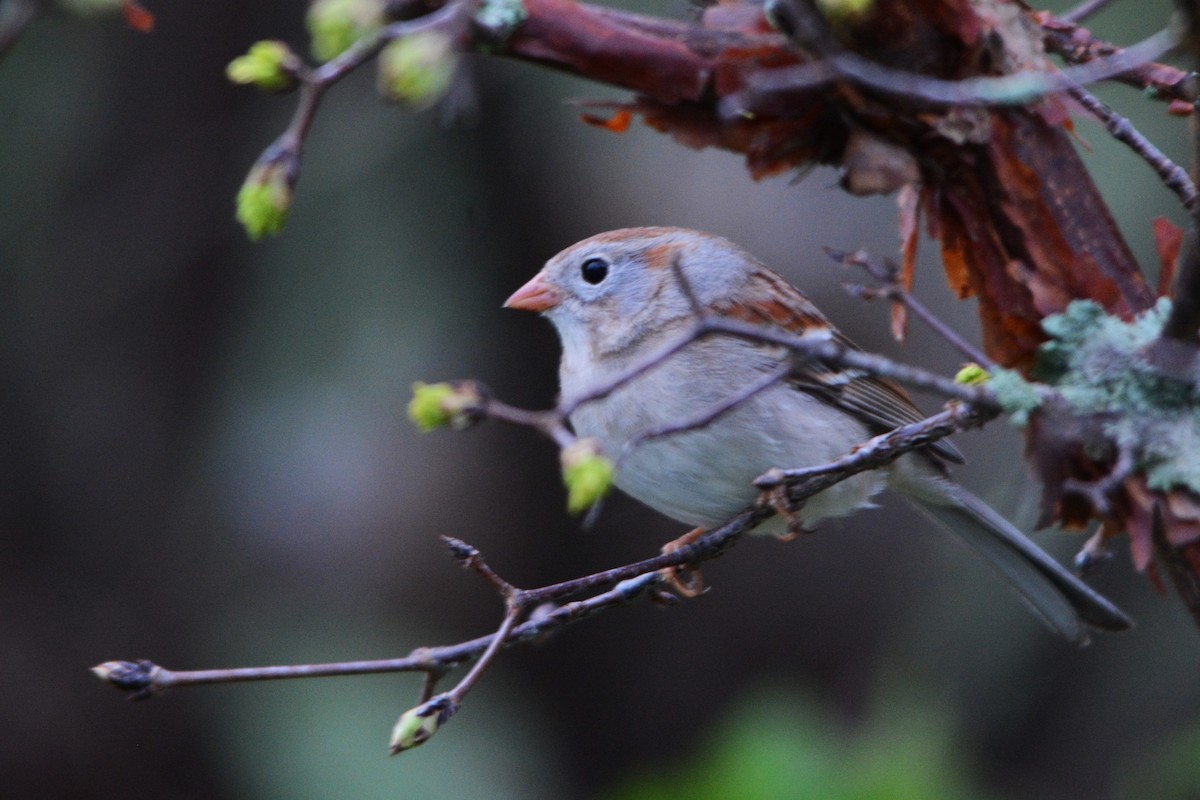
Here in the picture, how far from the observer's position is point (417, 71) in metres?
1.28

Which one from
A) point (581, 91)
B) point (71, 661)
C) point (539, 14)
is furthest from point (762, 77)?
point (71, 661)

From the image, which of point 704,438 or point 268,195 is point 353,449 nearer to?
point 704,438

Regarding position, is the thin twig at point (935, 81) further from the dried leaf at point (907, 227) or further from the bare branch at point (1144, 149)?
the dried leaf at point (907, 227)

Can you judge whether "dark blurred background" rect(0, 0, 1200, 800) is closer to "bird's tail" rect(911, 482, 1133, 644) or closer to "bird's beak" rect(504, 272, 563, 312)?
"bird's tail" rect(911, 482, 1133, 644)

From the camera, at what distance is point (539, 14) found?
74.1 inches

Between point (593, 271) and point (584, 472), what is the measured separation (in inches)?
68.9

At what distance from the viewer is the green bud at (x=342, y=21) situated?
1.35 meters

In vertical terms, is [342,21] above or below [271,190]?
above

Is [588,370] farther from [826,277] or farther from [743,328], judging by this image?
[826,277]

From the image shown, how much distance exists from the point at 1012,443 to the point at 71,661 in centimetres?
364

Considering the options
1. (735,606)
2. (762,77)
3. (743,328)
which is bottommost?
(735,606)

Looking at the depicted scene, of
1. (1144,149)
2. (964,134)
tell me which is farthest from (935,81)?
(1144,149)

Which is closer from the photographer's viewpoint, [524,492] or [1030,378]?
[1030,378]

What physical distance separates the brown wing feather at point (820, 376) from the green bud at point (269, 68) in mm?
1612
